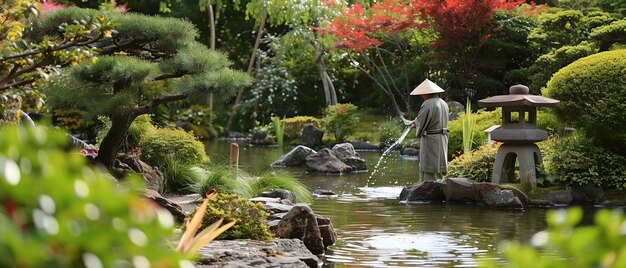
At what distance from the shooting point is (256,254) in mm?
6938

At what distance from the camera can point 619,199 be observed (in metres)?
12.1

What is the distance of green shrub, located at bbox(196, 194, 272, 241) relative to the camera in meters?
7.76

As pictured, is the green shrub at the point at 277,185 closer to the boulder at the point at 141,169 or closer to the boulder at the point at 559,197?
the boulder at the point at 141,169

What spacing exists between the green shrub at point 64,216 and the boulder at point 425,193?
37.1 ft

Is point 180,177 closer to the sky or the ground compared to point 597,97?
closer to the ground

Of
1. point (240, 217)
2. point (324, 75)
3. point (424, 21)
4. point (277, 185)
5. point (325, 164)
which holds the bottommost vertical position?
point (325, 164)

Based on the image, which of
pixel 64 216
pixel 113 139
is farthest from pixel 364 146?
pixel 64 216

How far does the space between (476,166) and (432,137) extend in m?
Answer: 0.75

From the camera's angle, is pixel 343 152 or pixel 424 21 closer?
pixel 343 152

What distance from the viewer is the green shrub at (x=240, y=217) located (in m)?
7.76

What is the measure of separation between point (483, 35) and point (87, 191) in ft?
79.5

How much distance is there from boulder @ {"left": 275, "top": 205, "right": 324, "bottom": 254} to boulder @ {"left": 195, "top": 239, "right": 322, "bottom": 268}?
20.3 inches

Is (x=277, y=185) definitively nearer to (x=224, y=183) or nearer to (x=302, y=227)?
(x=224, y=183)

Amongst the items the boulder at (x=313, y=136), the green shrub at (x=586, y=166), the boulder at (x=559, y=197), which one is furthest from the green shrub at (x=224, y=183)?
the boulder at (x=313, y=136)
